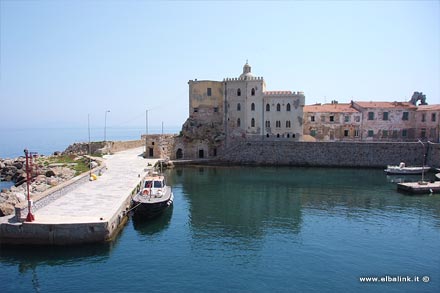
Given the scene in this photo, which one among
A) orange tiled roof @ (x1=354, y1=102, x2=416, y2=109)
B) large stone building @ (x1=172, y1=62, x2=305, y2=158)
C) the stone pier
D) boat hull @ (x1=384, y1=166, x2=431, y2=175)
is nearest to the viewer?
the stone pier

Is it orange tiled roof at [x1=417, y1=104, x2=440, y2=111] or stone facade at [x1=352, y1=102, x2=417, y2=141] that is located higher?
orange tiled roof at [x1=417, y1=104, x2=440, y2=111]

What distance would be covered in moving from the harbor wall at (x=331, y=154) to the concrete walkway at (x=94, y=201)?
19846mm

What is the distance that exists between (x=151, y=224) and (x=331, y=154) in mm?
34735

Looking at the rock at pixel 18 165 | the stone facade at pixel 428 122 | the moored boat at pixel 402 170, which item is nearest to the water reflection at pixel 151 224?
the rock at pixel 18 165

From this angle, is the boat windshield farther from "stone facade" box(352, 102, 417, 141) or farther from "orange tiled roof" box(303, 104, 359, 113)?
"stone facade" box(352, 102, 417, 141)

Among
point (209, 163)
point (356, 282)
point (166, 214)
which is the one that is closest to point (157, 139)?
point (209, 163)

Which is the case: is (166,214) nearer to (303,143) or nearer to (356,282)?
(356,282)

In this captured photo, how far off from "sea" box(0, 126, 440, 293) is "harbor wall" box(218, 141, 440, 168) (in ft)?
58.1

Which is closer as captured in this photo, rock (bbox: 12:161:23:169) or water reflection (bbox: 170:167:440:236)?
water reflection (bbox: 170:167:440:236)

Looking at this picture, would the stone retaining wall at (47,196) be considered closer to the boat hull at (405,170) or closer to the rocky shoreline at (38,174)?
the rocky shoreline at (38,174)

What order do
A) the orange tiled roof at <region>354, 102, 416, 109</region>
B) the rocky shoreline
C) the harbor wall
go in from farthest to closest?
the orange tiled roof at <region>354, 102, 416, 109</region> < the harbor wall < the rocky shoreline

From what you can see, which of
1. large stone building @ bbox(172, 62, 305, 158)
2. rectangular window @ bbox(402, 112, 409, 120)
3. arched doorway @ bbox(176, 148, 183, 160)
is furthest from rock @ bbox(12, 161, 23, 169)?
rectangular window @ bbox(402, 112, 409, 120)

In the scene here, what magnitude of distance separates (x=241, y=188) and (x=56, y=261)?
22463mm

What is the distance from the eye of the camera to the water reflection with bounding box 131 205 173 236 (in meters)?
24.1
